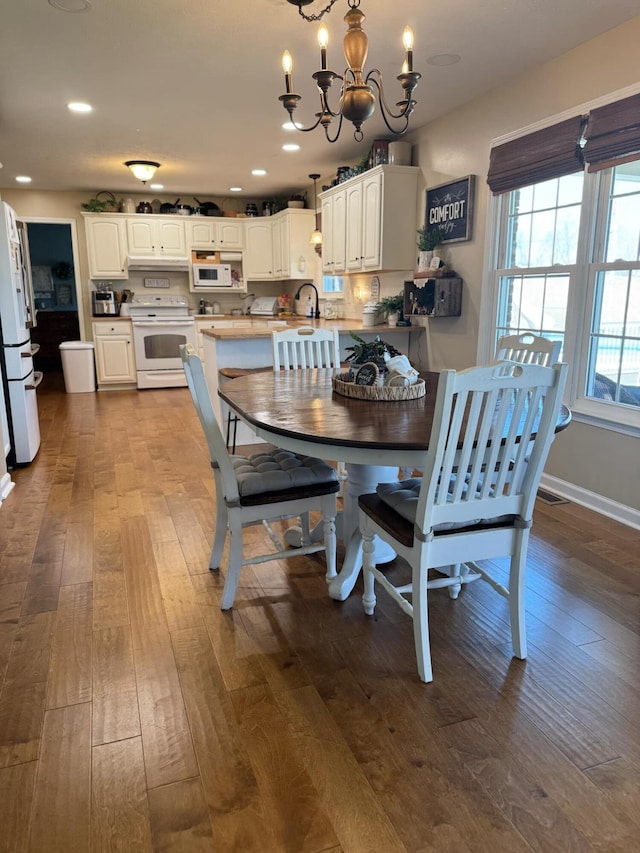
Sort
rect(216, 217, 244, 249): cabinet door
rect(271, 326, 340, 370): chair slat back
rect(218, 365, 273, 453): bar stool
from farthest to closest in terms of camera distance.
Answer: rect(216, 217, 244, 249): cabinet door → rect(218, 365, 273, 453): bar stool → rect(271, 326, 340, 370): chair slat back

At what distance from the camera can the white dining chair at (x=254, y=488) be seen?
81.4 inches

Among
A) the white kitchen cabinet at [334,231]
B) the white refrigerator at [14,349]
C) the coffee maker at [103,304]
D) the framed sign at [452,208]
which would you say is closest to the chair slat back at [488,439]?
the framed sign at [452,208]

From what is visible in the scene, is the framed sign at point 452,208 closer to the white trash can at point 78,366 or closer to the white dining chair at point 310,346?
the white dining chair at point 310,346

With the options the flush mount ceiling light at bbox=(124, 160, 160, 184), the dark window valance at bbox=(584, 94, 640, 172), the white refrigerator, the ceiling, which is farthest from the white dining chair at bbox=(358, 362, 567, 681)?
the flush mount ceiling light at bbox=(124, 160, 160, 184)

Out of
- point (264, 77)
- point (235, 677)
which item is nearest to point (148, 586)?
point (235, 677)

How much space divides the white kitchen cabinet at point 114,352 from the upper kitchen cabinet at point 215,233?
1.48 m

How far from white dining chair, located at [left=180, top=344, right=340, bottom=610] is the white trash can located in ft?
17.8

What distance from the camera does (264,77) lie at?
349cm

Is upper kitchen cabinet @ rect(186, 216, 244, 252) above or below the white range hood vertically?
above

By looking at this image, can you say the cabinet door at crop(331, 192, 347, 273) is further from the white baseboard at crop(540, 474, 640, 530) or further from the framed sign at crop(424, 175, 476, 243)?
the white baseboard at crop(540, 474, 640, 530)

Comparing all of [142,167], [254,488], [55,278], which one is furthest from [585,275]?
[55,278]

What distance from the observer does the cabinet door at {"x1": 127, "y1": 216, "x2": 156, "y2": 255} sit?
24.1ft

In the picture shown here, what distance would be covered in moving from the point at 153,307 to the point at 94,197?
5.20 feet

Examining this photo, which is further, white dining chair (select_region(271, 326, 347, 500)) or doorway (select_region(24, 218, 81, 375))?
doorway (select_region(24, 218, 81, 375))
